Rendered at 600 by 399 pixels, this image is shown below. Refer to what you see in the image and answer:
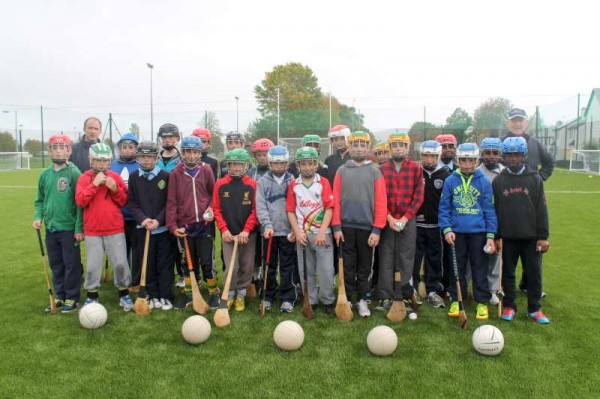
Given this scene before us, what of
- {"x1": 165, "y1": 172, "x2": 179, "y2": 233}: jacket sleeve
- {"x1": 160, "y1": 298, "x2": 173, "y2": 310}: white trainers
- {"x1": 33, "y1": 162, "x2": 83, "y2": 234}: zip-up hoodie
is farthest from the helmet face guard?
{"x1": 160, "y1": 298, "x2": 173, "y2": 310}: white trainers

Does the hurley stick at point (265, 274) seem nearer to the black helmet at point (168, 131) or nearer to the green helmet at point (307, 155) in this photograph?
the green helmet at point (307, 155)

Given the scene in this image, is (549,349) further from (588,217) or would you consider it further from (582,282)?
(588,217)

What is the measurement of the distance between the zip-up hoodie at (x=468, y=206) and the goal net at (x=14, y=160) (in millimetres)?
36824

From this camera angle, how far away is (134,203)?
527 centimetres

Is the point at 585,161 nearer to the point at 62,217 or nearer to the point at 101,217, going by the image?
the point at 101,217

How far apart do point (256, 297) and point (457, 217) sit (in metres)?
2.74

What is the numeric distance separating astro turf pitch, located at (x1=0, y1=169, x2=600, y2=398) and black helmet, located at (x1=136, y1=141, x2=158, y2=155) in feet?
6.31

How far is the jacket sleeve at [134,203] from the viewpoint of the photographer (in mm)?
5199

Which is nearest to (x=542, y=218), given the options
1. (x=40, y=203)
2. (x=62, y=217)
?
(x=62, y=217)

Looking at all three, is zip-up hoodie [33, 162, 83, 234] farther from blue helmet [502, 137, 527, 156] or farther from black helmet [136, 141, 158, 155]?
blue helmet [502, 137, 527, 156]

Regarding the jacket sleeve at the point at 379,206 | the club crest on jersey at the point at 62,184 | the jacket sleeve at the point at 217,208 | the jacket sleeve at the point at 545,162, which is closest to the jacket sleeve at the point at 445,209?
the jacket sleeve at the point at 379,206

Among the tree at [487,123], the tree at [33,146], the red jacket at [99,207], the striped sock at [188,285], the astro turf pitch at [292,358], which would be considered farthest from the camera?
the tree at [33,146]

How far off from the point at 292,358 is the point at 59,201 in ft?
11.0

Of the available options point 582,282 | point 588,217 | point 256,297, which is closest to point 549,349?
point 582,282
